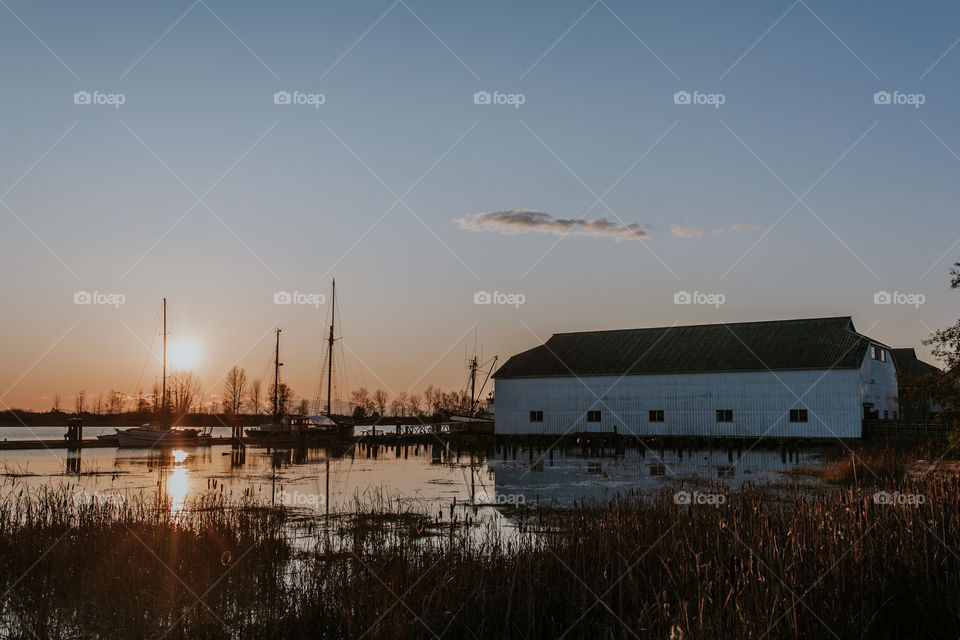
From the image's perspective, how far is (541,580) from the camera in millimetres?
10266

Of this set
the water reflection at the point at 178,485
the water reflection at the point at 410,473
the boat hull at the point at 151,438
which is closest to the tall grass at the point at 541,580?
the water reflection at the point at 410,473

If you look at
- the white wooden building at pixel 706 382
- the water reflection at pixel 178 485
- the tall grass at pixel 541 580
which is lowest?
the water reflection at pixel 178 485

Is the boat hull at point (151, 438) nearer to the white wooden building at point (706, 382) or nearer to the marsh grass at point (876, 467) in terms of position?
the white wooden building at point (706, 382)

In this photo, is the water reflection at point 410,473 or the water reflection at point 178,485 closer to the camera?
the water reflection at point 178,485

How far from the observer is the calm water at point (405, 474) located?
24.0 meters

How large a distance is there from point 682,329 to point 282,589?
163 feet

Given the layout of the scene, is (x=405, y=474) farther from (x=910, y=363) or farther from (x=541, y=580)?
(x=910, y=363)

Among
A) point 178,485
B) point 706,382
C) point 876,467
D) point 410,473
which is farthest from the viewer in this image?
point 706,382

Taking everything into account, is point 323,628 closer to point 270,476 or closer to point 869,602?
point 869,602

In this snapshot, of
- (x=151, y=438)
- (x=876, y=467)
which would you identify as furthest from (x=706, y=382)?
(x=151, y=438)

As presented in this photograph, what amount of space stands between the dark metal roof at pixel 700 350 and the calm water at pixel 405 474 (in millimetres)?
6586

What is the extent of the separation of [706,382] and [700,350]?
2.98m

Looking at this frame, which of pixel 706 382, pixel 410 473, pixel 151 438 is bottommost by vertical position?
pixel 410 473

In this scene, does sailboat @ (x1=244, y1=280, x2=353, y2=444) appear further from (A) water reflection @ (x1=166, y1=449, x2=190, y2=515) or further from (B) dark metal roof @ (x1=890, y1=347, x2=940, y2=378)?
(B) dark metal roof @ (x1=890, y1=347, x2=940, y2=378)
